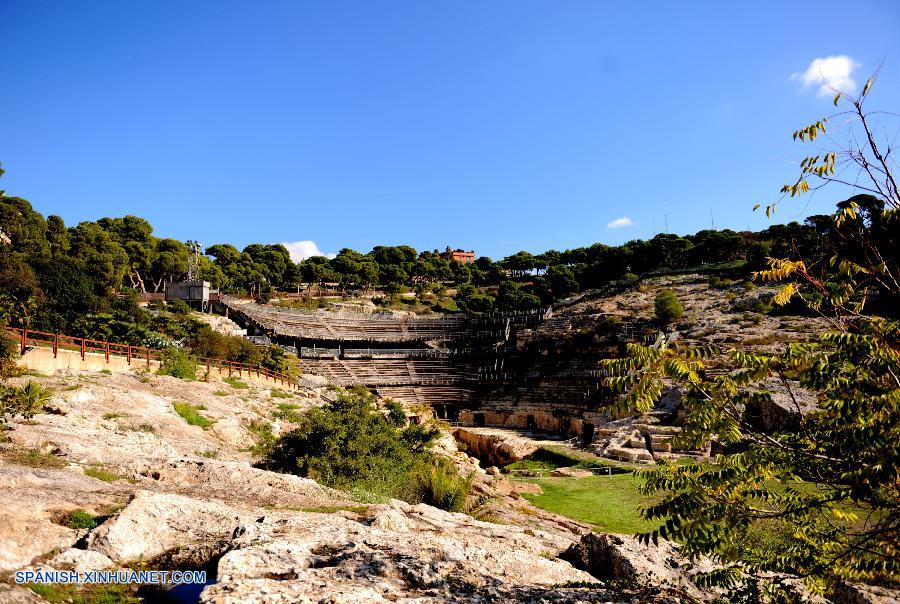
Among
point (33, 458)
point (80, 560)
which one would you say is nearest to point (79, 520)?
point (80, 560)

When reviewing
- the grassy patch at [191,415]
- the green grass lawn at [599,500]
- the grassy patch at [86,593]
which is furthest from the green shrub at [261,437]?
the grassy patch at [86,593]

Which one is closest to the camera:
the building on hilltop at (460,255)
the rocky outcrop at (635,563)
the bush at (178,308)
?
the rocky outcrop at (635,563)

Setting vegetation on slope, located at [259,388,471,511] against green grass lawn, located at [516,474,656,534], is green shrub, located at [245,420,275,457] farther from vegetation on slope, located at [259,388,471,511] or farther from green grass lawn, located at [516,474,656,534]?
green grass lawn, located at [516,474,656,534]

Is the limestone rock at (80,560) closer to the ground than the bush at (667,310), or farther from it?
closer to the ground

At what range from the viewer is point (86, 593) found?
4.59m

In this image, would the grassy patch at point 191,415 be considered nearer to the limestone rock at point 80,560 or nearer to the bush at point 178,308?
the limestone rock at point 80,560

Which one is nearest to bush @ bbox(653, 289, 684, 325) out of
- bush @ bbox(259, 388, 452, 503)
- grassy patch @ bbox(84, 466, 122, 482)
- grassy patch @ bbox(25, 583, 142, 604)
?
bush @ bbox(259, 388, 452, 503)

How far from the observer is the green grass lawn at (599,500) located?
1648 cm

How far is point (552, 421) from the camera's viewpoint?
139ft

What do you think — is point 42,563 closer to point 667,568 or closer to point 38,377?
point 667,568

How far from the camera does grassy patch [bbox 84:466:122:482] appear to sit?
28.6 feet

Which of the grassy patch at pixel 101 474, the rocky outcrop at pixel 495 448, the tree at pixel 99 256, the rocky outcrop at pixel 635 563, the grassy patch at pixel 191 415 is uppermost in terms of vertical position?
the tree at pixel 99 256

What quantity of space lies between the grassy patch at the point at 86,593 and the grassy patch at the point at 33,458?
5205 mm

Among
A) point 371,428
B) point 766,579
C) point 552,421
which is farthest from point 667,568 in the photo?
point 552,421
